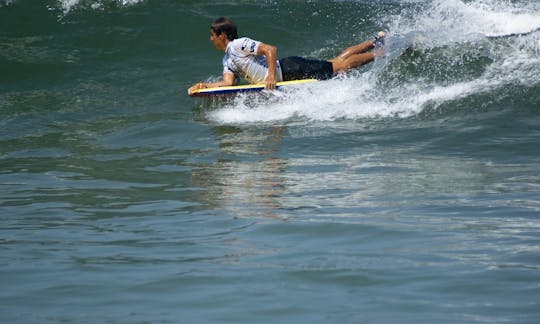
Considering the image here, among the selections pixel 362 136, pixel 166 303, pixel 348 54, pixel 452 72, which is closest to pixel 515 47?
pixel 452 72

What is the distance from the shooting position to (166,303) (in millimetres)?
3795

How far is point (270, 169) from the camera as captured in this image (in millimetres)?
7238

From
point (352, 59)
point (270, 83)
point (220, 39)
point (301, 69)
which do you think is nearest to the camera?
point (270, 83)

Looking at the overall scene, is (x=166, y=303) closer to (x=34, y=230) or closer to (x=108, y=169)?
(x=34, y=230)

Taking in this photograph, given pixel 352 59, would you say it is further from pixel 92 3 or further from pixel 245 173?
pixel 92 3

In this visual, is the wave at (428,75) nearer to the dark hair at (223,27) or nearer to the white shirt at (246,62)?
the white shirt at (246,62)

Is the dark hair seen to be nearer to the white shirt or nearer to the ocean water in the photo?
the white shirt

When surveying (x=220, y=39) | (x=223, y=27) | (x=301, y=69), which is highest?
(x=223, y=27)

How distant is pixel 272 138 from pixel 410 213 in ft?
11.7

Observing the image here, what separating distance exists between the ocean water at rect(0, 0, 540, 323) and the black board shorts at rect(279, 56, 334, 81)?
25cm

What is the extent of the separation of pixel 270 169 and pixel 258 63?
3135mm

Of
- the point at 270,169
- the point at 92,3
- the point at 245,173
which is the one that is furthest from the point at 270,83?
the point at 92,3

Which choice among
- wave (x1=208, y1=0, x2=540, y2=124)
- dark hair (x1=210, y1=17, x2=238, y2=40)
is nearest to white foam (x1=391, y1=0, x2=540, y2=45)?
wave (x1=208, y1=0, x2=540, y2=124)

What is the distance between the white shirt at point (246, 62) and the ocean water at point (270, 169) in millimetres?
295
